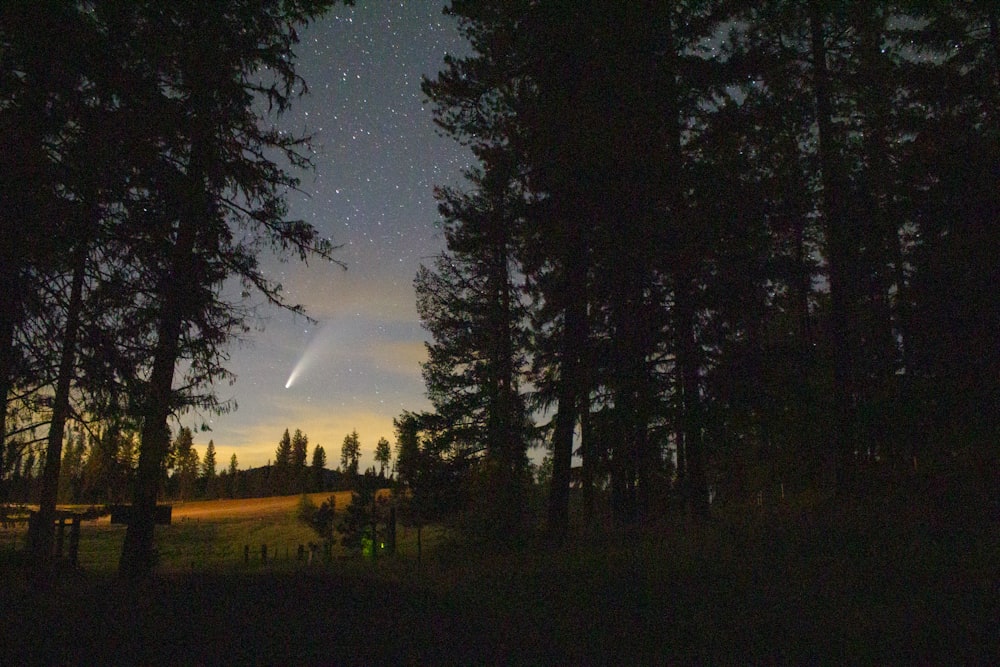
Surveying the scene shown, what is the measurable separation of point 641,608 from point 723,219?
26.1 feet

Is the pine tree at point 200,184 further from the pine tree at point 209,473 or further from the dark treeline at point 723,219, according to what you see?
the pine tree at point 209,473

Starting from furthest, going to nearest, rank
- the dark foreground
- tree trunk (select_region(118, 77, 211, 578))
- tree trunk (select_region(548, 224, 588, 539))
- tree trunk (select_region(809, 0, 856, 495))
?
tree trunk (select_region(548, 224, 588, 539))
tree trunk (select_region(809, 0, 856, 495))
tree trunk (select_region(118, 77, 211, 578))
the dark foreground

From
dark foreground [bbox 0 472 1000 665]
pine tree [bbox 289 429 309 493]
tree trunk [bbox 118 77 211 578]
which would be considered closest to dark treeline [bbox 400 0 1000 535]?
dark foreground [bbox 0 472 1000 665]

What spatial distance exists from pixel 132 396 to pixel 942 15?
17090 millimetres

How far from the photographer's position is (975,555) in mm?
5680

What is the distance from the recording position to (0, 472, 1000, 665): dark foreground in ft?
15.4

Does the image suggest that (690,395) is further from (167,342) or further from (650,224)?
(167,342)

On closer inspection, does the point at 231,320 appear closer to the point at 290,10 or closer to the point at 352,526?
the point at 290,10

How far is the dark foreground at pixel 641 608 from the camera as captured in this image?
4.68 meters

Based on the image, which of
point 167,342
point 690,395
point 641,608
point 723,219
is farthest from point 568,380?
point 167,342

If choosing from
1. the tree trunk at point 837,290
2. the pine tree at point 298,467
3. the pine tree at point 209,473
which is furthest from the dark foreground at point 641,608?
the pine tree at point 209,473

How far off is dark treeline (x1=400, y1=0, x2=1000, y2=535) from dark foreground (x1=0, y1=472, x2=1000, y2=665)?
3.31 m

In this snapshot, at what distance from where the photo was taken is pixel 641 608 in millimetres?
6070

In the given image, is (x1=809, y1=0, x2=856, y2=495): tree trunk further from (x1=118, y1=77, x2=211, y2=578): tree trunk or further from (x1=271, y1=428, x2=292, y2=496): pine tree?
(x1=271, y1=428, x2=292, y2=496): pine tree
